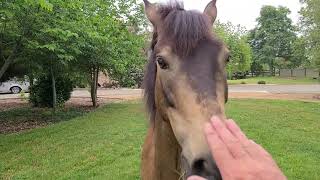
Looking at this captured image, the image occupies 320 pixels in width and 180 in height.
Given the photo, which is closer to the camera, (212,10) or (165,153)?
(165,153)

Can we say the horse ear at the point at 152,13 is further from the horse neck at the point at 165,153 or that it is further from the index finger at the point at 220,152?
the index finger at the point at 220,152

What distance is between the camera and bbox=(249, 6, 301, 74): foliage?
57.3 metres

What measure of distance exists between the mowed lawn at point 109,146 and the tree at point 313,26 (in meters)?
8.52

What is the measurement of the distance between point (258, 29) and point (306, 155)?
56.4 metres

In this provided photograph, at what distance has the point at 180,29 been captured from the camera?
7.73 ft

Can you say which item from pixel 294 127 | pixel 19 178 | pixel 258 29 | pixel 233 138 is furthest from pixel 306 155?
pixel 258 29

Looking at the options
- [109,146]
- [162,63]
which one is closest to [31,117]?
[109,146]

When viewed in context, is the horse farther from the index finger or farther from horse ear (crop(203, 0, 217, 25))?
the index finger

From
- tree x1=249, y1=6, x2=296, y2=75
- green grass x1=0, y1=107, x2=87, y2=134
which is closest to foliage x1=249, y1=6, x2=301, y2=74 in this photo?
tree x1=249, y1=6, x2=296, y2=75

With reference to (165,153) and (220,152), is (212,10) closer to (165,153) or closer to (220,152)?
(165,153)

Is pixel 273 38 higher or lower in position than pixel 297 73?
higher

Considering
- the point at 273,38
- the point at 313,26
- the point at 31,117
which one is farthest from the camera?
the point at 273,38

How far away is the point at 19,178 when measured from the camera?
705cm

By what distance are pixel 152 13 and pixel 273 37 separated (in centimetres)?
5817
